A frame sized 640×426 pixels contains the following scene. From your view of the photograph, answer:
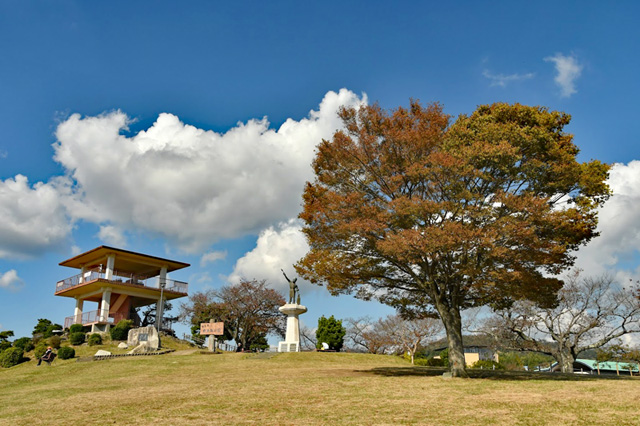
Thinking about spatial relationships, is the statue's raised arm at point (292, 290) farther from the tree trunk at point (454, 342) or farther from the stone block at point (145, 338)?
the tree trunk at point (454, 342)

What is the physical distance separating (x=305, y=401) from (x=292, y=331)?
21454 millimetres

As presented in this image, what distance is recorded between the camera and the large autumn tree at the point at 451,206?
1484 centimetres

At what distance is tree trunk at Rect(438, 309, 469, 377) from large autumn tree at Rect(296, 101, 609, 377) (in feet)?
0.12

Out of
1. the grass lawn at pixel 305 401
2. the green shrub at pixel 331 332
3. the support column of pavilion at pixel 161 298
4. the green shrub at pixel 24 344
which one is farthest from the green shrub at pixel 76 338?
the green shrub at pixel 331 332

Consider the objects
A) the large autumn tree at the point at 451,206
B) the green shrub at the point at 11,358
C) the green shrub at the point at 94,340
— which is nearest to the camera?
the large autumn tree at the point at 451,206

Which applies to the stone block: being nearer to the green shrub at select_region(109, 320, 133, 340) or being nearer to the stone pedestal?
the green shrub at select_region(109, 320, 133, 340)

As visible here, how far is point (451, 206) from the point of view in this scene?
50.5 feet

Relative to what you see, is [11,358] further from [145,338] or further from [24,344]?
[145,338]

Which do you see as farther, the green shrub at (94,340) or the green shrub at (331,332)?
the green shrub at (331,332)

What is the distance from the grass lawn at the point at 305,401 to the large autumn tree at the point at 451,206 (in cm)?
375

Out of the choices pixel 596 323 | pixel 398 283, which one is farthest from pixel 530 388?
pixel 596 323

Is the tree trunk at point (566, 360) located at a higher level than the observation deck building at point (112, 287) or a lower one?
lower

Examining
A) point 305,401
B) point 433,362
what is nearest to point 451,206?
point 305,401

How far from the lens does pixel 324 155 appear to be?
→ 1827 cm
